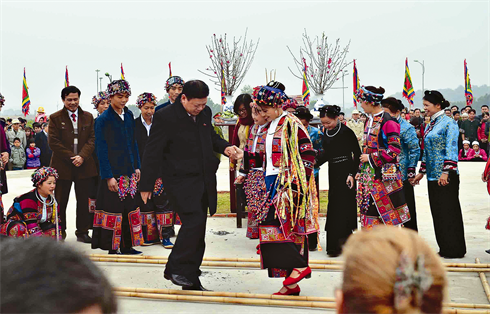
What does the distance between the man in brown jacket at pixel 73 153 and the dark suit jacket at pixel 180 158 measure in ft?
7.20

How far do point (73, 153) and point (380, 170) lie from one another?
3.75 m

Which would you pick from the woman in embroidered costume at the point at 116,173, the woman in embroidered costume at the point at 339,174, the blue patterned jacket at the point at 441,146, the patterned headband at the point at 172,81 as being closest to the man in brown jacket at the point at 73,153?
the woman in embroidered costume at the point at 116,173

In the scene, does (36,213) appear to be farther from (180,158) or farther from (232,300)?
(232,300)

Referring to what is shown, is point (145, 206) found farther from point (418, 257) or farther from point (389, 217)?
point (418, 257)

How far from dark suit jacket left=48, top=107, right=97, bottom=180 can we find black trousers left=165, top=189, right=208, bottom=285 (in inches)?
102

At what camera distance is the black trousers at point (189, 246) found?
471 centimetres

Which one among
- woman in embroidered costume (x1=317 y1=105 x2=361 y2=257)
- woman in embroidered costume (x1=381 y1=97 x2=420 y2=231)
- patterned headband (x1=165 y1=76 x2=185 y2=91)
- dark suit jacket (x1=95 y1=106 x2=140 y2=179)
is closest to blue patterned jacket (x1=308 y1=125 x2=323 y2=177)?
woman in embroidered costume (x1=317 y1=105 x2=361 y2=257)

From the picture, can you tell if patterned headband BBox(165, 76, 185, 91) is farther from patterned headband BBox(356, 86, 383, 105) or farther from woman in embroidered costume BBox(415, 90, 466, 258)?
woman in embroidered costume BBox(415, 90, 466, 258)

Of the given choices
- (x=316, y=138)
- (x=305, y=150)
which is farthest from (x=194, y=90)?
(x=316, y=138)

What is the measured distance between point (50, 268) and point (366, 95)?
4.96m

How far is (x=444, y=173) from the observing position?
18.8 feet

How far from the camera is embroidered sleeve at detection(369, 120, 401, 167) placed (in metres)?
5.39

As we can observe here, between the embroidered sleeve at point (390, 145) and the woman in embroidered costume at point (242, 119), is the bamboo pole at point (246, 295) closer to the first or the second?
the embroidered sleeve at point (390, 145)

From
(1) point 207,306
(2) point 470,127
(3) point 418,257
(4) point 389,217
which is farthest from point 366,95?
(2) point 470,127
